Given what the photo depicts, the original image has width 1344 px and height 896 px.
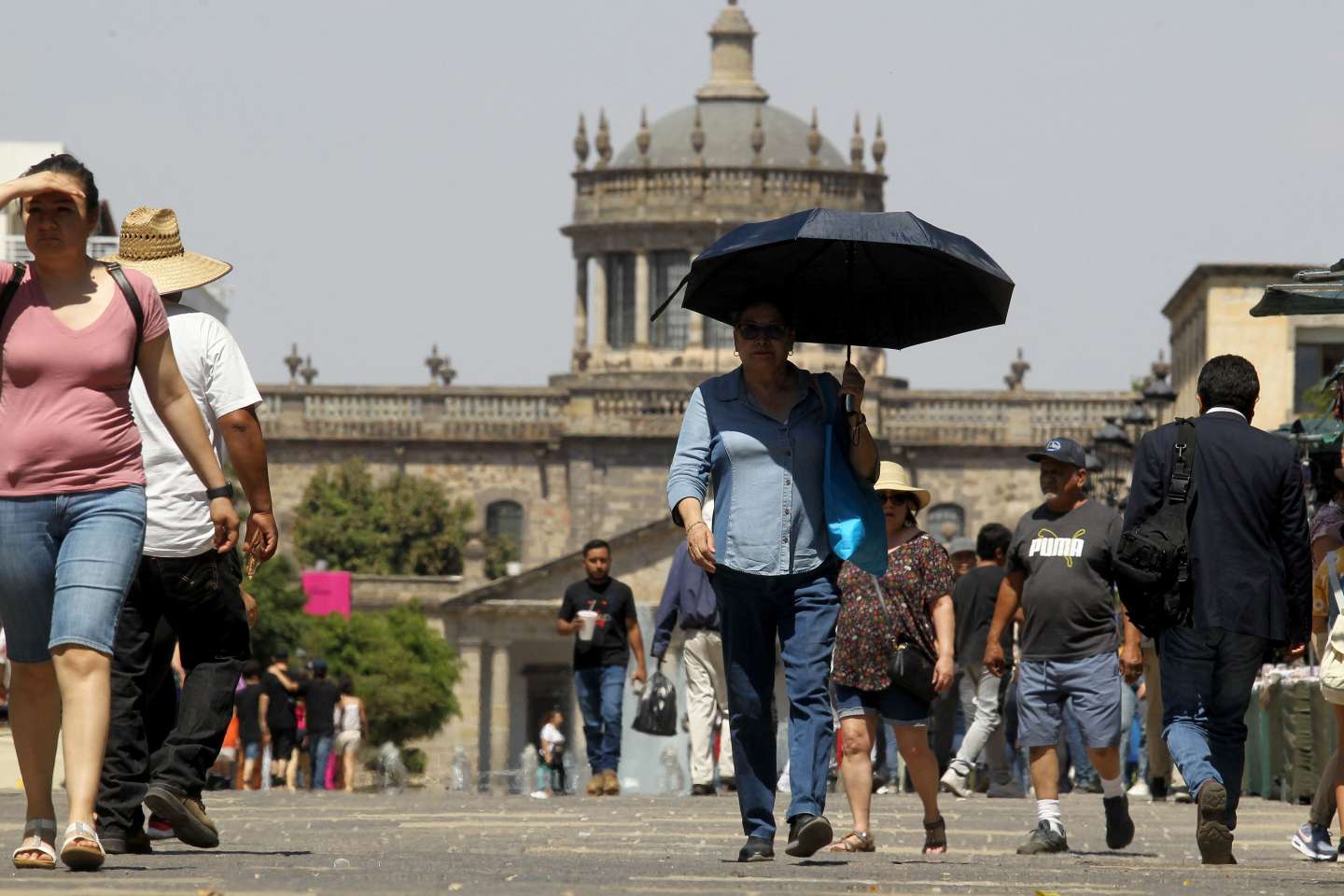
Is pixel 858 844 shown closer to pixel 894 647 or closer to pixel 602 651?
pixel 894 647

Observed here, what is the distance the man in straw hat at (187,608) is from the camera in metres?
10.2

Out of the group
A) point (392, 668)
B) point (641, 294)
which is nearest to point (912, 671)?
point (392, 668)

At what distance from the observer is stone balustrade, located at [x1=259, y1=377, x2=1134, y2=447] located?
81.2 meters

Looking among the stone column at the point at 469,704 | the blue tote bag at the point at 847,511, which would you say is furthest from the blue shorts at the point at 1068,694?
the stone column at the point at 469,704

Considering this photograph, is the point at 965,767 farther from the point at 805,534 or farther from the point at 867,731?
the point at 805,534

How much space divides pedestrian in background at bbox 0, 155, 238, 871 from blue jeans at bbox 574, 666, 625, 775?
10700 mm

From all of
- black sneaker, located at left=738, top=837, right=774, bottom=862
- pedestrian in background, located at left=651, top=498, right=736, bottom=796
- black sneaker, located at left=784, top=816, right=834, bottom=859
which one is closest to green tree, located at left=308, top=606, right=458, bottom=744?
pedestrian in background, located at left=651, top=498, right=736, bottom=796

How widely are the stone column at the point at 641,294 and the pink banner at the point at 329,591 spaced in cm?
1852

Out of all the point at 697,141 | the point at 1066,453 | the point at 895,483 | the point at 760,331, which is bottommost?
the point at 895,483

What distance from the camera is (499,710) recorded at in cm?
7338

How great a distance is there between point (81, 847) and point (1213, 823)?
13.3 feet

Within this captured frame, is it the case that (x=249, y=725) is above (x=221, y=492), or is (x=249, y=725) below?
below

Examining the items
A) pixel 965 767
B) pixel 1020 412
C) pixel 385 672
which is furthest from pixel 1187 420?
pixel 1020 412

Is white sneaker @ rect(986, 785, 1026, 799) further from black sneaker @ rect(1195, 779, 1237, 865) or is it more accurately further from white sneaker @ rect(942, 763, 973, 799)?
black sneaker @ rect(1195, 779, 1237, 865)
